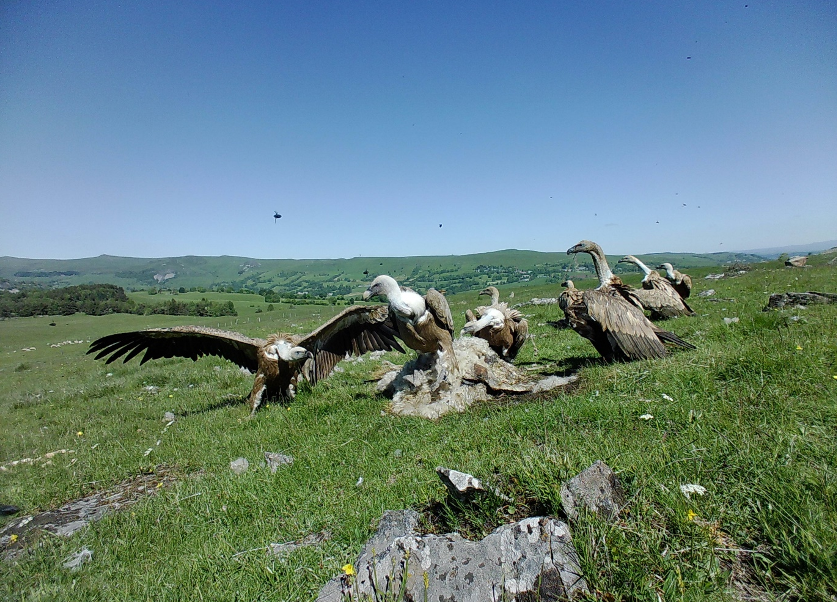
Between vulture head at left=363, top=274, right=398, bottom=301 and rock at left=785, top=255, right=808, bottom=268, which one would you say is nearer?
vulture head at left=363, top=274, right=398, bottom=301

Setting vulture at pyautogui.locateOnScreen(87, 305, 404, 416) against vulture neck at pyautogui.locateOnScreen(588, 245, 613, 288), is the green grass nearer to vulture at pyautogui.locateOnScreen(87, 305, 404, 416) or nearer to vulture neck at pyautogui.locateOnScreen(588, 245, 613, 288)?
vulture at pyautogui.locateOnScreen(87, 305, 404, 416)

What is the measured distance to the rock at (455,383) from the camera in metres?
6.70

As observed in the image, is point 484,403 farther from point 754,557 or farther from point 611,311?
point 754,557

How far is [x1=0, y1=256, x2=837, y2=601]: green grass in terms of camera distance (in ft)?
6.89

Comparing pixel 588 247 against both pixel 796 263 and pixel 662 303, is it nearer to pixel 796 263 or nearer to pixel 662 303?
pixel 662 303

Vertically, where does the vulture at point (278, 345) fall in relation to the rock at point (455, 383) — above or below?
above

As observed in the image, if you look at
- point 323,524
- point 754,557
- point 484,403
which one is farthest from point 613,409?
point 323,524

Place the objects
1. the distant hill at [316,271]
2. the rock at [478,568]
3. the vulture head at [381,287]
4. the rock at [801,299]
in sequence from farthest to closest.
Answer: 1. the distant hill at [316,271]
2. the rock at [801,299]
3. the vulture head at [381,287]
4. the rock at [478,568]

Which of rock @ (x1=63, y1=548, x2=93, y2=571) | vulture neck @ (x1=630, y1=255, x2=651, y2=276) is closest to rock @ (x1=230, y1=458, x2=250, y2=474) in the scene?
rock @ (x1=63, y1=548, x2=93, y2=571)

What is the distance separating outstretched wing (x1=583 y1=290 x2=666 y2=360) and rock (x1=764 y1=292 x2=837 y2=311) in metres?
5.97

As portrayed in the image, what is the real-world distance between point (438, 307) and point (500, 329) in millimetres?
2332

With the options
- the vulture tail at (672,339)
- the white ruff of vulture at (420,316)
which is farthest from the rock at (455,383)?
the vulture tail at (672,339)

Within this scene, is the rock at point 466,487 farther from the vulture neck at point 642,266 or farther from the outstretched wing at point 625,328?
the vulture neck at point 642,266

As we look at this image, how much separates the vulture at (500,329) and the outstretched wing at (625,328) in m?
2.02
